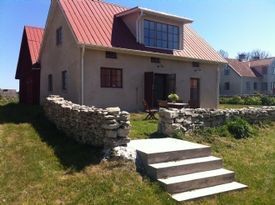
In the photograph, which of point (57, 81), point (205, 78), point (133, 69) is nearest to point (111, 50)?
point (133, 69)

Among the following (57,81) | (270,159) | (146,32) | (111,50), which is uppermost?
(146,32)

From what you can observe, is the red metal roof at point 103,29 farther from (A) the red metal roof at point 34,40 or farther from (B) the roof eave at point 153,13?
(A) the red metal roof at point 34,40

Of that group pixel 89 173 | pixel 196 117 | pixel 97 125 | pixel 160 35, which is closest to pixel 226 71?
pixel 160 35

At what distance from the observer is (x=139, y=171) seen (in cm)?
755

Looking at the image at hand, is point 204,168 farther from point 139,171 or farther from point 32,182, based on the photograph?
point 32,182

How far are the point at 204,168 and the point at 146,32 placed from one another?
1131cm

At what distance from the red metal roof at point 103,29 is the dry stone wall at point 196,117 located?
6160mm

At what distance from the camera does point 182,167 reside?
7555 mm

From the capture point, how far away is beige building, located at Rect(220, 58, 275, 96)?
154 feet

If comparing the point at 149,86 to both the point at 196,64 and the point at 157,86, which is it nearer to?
the point at 157,86

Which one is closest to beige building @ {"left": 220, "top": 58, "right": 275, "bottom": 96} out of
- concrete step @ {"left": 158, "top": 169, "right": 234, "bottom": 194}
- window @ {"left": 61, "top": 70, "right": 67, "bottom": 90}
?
window @ {"left": 61, "top": 70, "right": 67, "bottom": 90}

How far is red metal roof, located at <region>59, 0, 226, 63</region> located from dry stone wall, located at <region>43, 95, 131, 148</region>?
553 centimetres

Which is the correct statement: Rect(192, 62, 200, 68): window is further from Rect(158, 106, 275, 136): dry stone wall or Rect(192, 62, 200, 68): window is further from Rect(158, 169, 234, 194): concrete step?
Rect(158, 169, 234, 194): concrete step

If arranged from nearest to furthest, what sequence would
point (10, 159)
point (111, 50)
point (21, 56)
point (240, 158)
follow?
Result: 1. point (10, 159)
2. point (240, 158)
3. point (111, 50)
4. point (21, 56)
